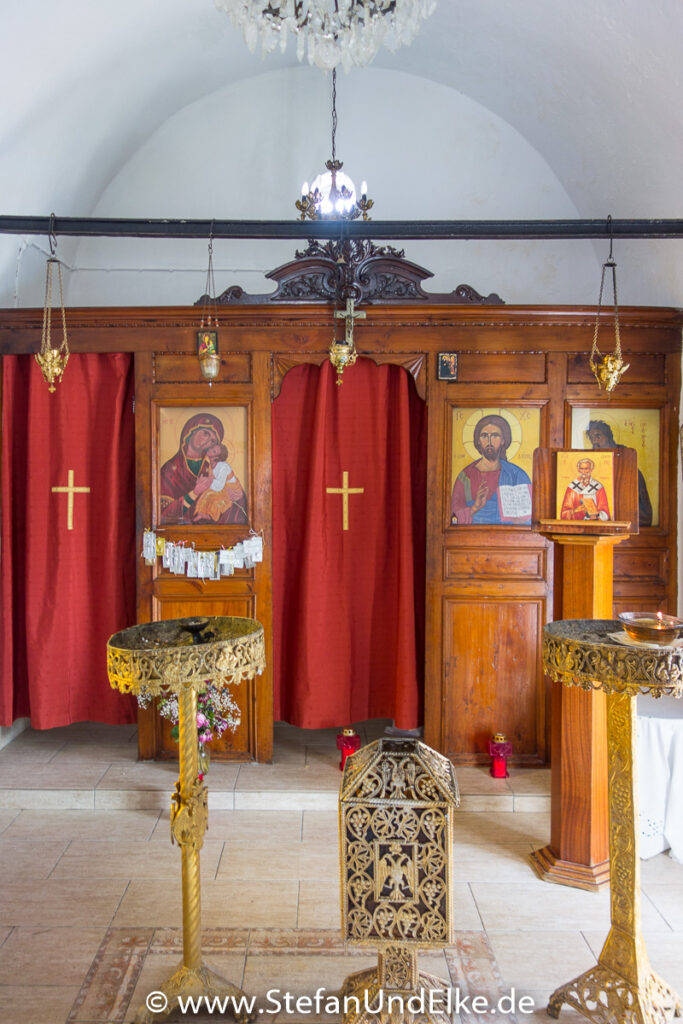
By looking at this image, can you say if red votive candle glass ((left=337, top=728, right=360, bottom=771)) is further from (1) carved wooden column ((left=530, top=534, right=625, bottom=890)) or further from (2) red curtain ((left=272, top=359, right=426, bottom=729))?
(1) carved wooden column ((left=530, top=534, right=625, bottom=890))

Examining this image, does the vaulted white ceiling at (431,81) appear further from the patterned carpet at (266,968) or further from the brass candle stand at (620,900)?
the patterned carpet at (266,968)

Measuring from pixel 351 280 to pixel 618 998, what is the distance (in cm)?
335

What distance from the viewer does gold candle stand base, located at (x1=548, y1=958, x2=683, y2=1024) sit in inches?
89.3

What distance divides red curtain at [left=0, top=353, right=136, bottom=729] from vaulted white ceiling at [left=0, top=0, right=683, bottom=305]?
2.50 feet

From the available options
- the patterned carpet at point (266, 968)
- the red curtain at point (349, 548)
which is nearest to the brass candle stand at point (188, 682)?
the patterned carpet at point (266, 968)

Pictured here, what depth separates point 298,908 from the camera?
117 inches

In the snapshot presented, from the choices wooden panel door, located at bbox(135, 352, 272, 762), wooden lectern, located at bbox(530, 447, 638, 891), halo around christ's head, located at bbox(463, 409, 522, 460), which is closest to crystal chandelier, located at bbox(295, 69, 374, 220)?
wooden panel door, located at bbox(135, 352, 272, 762)

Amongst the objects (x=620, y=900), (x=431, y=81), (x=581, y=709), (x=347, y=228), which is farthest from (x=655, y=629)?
(x=431, y=81)

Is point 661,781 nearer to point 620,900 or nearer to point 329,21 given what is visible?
point 620,900

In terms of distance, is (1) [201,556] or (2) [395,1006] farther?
(1) [201,556]

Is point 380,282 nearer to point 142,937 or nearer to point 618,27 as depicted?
point 618,27

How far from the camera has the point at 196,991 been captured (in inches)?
92.6

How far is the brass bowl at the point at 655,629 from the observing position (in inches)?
84.3

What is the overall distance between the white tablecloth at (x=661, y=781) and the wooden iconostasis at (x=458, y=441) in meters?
0.78
